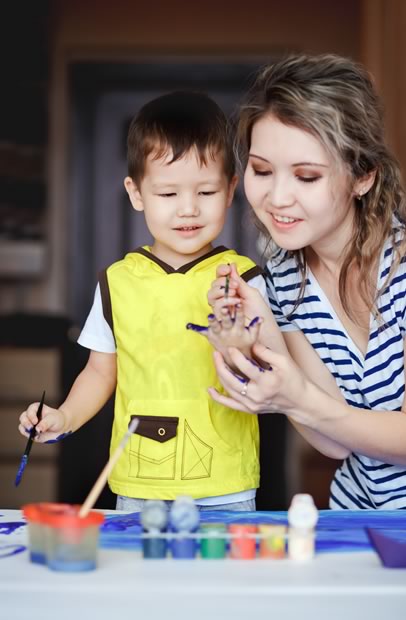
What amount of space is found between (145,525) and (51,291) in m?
4.07

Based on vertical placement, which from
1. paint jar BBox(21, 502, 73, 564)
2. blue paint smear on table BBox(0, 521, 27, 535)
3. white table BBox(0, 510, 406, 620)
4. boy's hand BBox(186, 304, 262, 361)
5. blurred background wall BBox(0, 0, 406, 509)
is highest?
blurred background wall BBox(0, 0, 406, 509)

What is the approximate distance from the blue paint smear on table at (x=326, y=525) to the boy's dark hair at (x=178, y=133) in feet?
1.74

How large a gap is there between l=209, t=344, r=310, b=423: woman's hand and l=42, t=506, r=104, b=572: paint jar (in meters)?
0.35

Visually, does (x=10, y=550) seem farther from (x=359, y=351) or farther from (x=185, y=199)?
(x=359, y=351)

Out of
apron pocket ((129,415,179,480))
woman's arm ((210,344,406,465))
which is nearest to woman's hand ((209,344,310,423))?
woman's arm ((210,344,406,465))

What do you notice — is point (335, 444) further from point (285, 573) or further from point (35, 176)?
point (35, 176)

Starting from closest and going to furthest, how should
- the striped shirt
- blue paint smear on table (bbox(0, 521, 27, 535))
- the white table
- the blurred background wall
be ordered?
the white table, blue paint smear on table (bbox(0, 521, 27, 535)), the striped shirt, the blurred background wall

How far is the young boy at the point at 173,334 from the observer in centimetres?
152

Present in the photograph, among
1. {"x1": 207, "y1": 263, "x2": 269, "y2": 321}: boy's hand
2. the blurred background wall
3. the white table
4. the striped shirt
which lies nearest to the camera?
the white table

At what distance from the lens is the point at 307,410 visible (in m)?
1.43

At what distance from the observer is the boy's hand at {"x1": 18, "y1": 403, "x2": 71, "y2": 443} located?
147 cm

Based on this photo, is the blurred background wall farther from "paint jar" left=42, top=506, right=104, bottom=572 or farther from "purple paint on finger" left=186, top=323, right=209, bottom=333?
"paint jar" left=42, top=506, right=104, bottom=572

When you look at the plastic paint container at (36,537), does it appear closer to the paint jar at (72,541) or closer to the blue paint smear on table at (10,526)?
the paint jar at (72,541)

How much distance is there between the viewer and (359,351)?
65.6 inches
